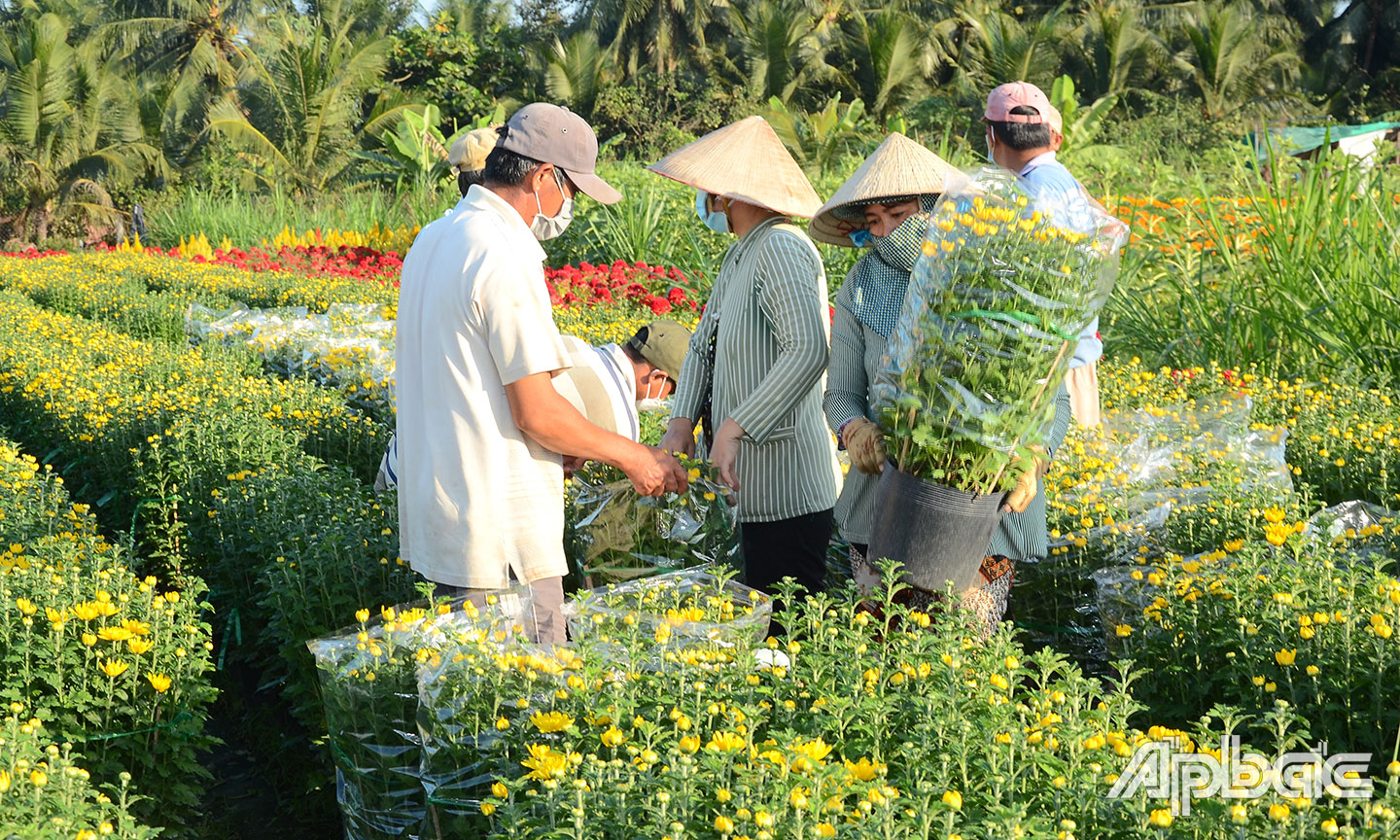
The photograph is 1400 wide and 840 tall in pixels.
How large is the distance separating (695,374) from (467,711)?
4.87 feet

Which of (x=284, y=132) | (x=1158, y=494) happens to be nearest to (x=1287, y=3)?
(x=284, y=132)

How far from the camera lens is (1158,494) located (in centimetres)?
394

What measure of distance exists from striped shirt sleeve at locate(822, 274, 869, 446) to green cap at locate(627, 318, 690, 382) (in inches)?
25.5

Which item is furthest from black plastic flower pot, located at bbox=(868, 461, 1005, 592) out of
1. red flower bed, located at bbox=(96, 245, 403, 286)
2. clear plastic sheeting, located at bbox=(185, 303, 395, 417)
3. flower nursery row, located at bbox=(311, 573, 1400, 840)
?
red flower bed, located at bbox=(96, 245, 403, 286)

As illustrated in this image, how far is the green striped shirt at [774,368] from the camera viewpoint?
3066 mm

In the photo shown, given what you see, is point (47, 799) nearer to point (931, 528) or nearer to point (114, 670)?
point (114, 670)

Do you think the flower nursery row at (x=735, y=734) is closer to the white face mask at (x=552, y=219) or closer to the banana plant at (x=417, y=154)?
the white face mask at (x=552, y=219)

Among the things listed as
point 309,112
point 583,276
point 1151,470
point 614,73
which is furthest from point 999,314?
point 614,73

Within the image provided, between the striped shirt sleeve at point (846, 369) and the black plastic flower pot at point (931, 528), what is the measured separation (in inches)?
17.1

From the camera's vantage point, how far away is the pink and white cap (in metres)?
3.33

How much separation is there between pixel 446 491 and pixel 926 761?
3.98 feet

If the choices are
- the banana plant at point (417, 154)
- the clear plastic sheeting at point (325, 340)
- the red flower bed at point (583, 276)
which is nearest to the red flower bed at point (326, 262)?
the red flower bed at point (583, 276)

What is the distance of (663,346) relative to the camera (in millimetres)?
3566

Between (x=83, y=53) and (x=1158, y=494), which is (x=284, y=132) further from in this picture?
(x=1158, y=494)
